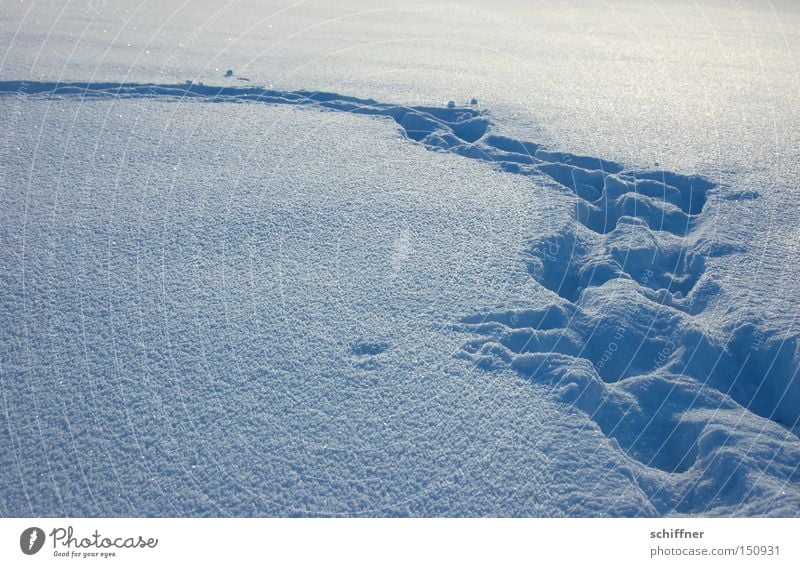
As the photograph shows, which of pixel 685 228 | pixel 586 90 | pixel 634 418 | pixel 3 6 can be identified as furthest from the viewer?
pixel 3 6

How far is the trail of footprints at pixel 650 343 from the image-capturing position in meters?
1.48

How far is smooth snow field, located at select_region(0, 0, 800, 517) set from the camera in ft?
4.55

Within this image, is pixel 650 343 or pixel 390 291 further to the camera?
pixel 390 291

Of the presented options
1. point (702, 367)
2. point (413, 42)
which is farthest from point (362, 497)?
point (413, 42)

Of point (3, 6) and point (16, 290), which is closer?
point (16, 290)

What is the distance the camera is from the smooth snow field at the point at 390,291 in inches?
54.6

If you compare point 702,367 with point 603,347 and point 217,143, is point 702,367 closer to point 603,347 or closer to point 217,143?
point 603,347

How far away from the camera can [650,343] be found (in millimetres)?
1739

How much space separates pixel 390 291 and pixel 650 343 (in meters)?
0.70

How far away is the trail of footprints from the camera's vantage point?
4.87 ft

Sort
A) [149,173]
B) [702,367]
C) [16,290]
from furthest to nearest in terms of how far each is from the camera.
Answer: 1. [149,173]
2. [16,290]
3. [702,367]

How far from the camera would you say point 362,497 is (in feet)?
4.36

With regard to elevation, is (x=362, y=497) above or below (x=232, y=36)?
below

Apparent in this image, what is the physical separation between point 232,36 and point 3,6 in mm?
1730
